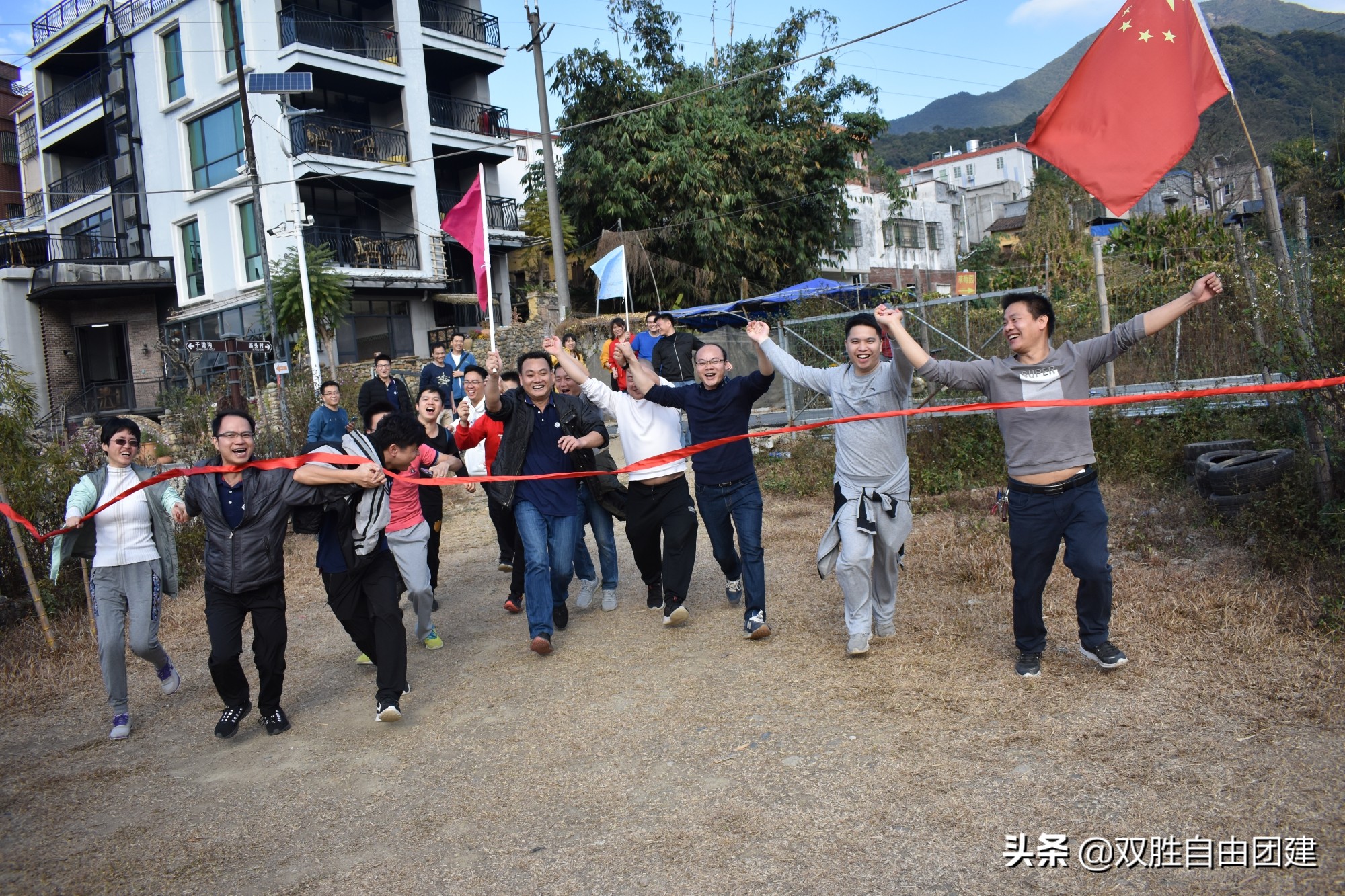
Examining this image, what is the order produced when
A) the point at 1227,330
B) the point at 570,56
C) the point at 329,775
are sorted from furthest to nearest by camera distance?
the point at 570,56 → the point at 1227,330 → the point at 329,775

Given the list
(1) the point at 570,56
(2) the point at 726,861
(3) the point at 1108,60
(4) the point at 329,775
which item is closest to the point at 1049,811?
(2) the point at 726,861

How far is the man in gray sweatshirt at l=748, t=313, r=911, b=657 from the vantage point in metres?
5.33

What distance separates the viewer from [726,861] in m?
3.38

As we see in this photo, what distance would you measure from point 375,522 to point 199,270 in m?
24.4

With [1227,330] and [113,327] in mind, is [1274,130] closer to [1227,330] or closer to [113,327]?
[1227,330]

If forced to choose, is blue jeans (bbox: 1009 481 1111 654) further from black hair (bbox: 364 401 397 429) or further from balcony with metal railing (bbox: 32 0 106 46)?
balcony with metal railing (bbox: 32 0 106 46)

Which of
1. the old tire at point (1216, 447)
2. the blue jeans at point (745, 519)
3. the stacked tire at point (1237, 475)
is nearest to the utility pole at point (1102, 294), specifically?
the old tire at point (1216, 447)

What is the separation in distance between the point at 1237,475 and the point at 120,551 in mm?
7527

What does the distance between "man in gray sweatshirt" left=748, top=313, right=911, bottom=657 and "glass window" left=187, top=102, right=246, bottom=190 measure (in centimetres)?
2383

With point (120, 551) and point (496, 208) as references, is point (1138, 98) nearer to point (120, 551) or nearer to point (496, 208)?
point (120, 551)

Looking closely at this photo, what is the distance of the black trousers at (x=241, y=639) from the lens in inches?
203

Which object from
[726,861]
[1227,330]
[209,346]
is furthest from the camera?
[209,346]

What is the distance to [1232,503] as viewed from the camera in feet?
22.4

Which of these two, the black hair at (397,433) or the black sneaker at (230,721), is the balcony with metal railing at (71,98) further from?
the black sneaker at (230,721)
